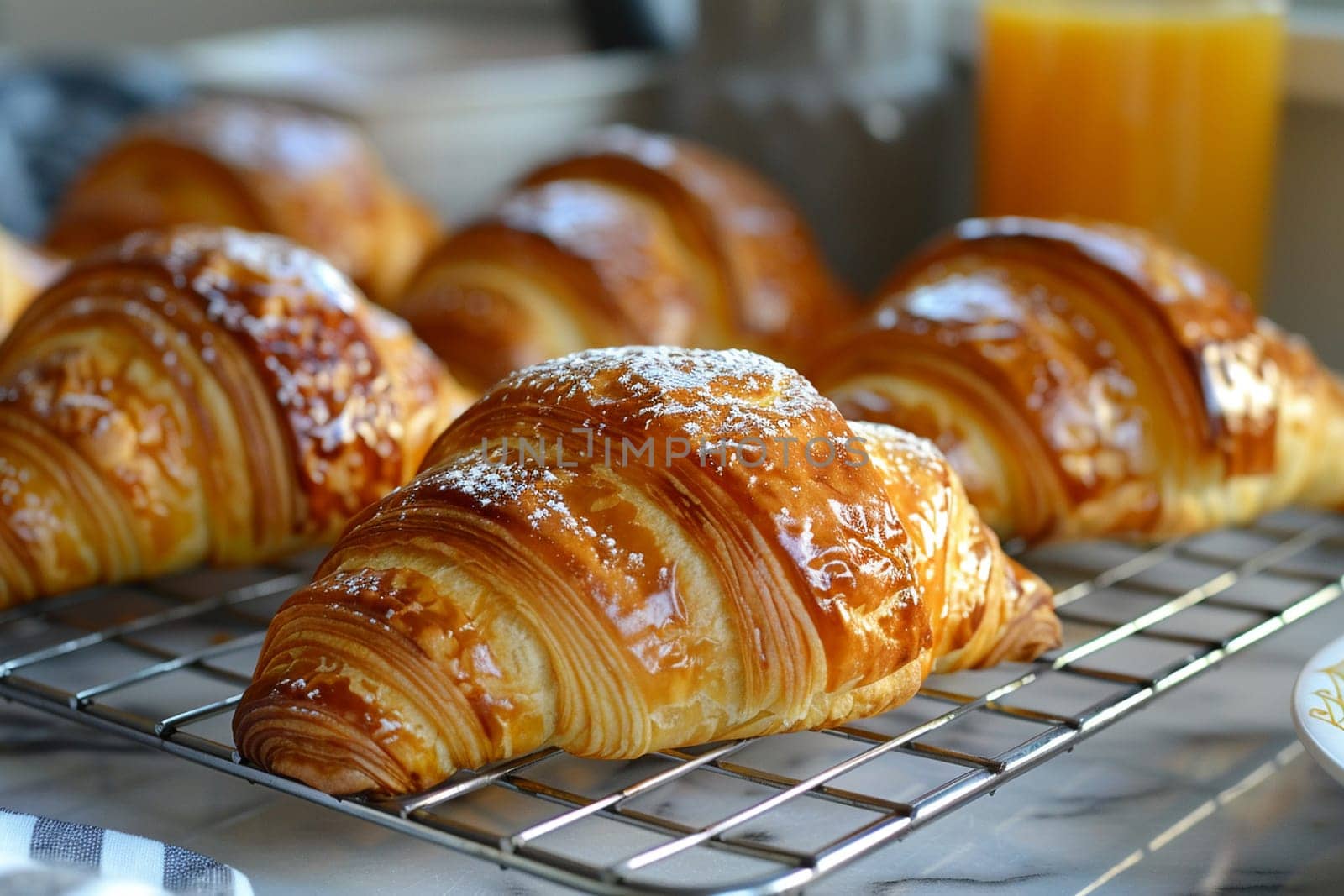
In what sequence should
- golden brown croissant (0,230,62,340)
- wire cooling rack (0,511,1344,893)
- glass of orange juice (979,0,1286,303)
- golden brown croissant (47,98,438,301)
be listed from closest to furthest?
wire cooling rack (0,511,1344,893) < golden brown croissant (0,230,62,340) < glass of orange juice (979,0,1286,303) < golden brown croissant (47,98,438,301)

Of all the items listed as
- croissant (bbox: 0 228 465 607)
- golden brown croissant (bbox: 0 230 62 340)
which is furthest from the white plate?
golden brown croissant (bbox: 0 230 62 340)

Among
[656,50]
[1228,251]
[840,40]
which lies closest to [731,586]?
[1228,251]

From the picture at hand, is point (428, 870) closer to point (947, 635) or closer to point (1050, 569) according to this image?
point (947, 635)

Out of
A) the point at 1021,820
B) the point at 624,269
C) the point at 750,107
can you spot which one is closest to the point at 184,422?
the point at 624,269

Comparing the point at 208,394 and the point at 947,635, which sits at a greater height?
the point at 208,394

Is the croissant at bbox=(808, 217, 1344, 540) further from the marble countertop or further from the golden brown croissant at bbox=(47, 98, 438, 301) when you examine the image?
the golden brown croissant at bbox=(47, 98, 438, 301)

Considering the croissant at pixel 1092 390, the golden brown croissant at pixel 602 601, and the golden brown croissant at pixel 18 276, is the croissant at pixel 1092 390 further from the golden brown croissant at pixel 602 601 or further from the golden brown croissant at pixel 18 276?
the golden brown croissant at pixel 18 276
